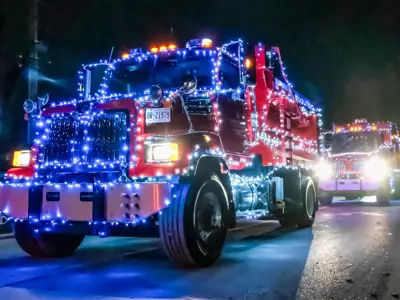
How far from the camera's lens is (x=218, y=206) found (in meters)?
7.26

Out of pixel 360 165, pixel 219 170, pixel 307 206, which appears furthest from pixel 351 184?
pixel 219 170

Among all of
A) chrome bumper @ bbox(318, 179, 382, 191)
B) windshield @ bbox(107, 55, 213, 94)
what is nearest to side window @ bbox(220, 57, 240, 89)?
windshield @ bbox(107, 55, 213, 94)

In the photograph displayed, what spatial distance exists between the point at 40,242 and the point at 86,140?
181 centimetres

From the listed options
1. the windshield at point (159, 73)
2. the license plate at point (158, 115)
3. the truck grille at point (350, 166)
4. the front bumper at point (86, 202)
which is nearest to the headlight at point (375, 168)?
the truck grille at point (350, 166)

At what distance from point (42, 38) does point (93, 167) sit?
1325cm

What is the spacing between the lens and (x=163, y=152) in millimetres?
6520

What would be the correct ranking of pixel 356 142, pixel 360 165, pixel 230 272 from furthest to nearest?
1. pixel 356 142
2. pixel 360 165
3. pixel 230 272

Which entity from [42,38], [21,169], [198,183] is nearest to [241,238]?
[198,183]

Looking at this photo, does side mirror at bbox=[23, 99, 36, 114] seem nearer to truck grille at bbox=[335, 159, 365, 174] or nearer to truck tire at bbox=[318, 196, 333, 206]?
truck grille at bbox=[335, 159, 365, 174]

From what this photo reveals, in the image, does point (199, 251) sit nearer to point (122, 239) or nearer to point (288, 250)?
point (288, 250)

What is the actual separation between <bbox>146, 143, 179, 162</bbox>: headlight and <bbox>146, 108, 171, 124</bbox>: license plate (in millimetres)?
519

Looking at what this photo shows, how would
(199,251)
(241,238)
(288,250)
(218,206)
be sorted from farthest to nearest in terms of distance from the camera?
(241,238)
(288,250)
(218,206)
(199,251)

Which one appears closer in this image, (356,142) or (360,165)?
(360,165)

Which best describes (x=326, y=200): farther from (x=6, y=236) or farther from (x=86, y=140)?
(x=86, y=140)
